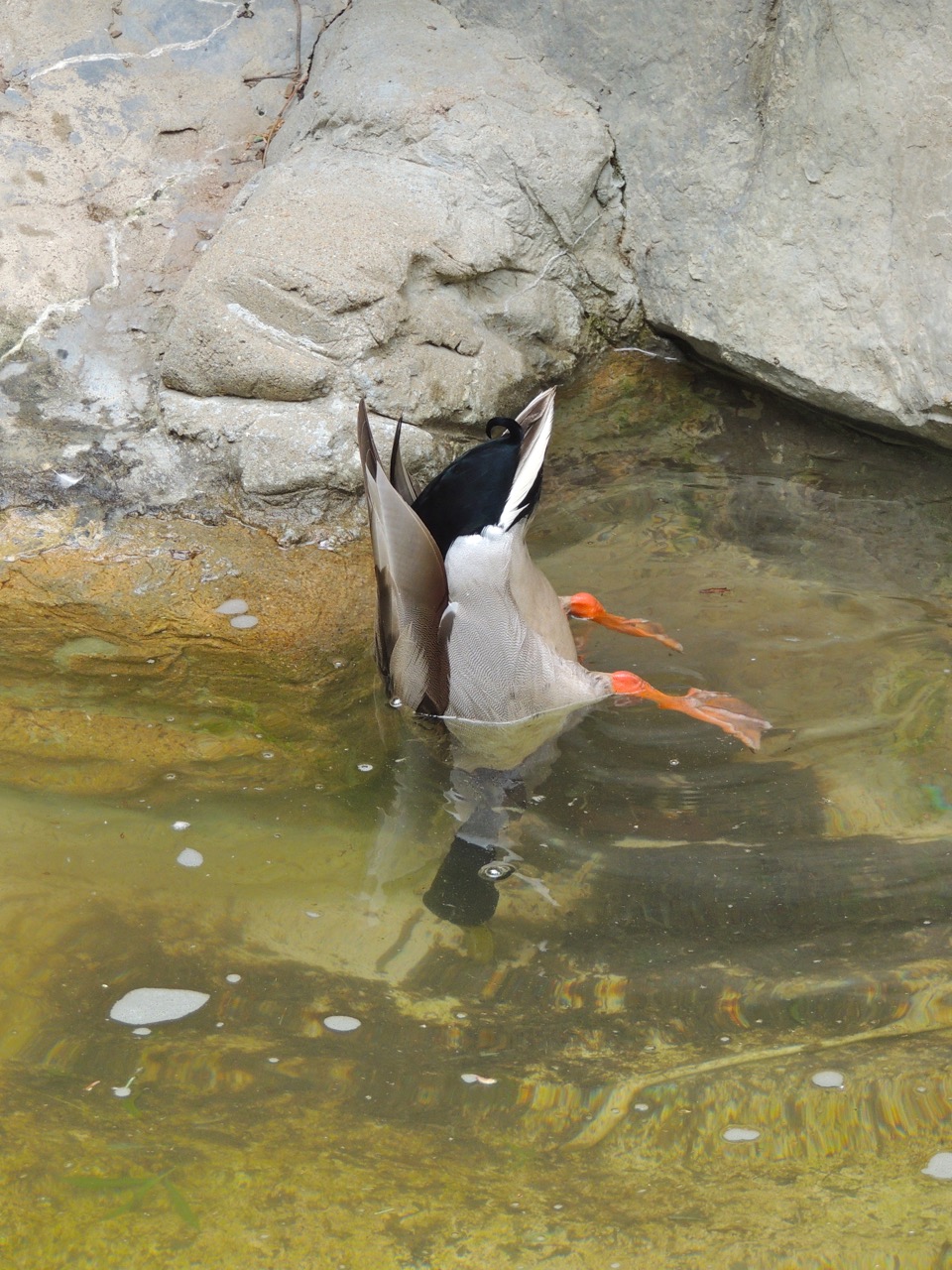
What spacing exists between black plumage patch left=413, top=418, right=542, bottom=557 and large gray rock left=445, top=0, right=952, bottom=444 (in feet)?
4.87

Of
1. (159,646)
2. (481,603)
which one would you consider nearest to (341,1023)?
(481,603)

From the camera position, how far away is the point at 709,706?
3.15 m

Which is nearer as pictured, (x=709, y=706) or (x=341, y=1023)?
(x=341, y=1023)

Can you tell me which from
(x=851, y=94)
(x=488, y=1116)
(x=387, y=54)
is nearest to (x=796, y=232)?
(x=851, y=94)

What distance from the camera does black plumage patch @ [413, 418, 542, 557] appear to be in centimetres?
302

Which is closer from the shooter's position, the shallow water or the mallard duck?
the shallow water

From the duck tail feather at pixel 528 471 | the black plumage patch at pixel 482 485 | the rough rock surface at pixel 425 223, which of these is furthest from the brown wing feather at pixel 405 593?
the rough rock surface at pixel 425 223

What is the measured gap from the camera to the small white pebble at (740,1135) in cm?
189

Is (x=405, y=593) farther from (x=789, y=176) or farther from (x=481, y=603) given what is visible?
(x=789, y=176)

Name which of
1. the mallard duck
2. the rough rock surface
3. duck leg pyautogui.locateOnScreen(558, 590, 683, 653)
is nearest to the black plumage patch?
the mallard duck

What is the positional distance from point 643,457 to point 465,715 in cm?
143

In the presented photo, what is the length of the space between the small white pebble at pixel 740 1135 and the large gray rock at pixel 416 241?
8.67ft

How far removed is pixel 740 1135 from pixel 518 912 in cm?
79

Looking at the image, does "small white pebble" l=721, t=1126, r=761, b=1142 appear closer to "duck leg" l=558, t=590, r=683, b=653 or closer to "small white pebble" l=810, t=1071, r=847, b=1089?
"small white pebble" l=810, t=1071, r=847, b=1089
